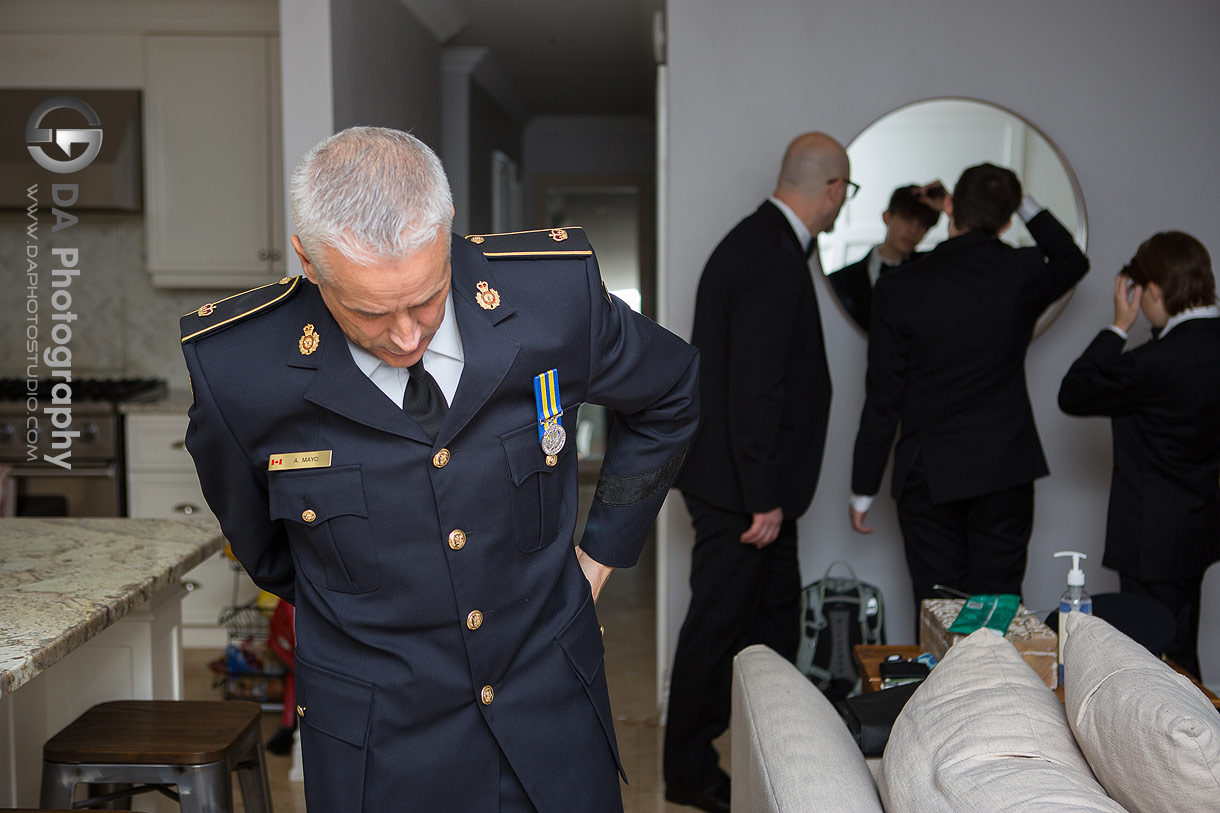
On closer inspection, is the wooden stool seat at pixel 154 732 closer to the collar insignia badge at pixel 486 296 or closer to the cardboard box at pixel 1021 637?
the collar insignia badge at pixel 486 296

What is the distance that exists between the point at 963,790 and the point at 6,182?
4.56m

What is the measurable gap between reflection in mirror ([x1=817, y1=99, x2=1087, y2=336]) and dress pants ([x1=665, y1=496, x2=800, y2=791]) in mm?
940

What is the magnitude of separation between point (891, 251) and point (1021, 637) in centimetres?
166

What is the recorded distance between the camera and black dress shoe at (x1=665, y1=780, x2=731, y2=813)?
2.67 meters

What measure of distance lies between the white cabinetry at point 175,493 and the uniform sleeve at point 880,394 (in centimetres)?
252

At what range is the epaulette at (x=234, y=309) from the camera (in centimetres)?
119

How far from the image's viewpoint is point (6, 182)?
4332 millimetres

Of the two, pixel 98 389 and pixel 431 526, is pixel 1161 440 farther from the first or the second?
pixel 98 389

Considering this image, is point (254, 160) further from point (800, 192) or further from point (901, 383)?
point (901, 383)

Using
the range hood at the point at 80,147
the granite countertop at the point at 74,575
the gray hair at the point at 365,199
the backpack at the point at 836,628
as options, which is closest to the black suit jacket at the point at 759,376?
the backpack at the point at 836,628

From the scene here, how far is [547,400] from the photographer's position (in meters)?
1.26

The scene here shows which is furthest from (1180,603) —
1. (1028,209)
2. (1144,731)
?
(1144,731)

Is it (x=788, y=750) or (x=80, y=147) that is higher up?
(x=80, y=147)

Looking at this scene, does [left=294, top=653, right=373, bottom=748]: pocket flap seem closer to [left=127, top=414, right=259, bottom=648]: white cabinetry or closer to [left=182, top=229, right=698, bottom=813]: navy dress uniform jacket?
[left=182, top=229, right=698, bottom=813]: navy dress uniform jacket
